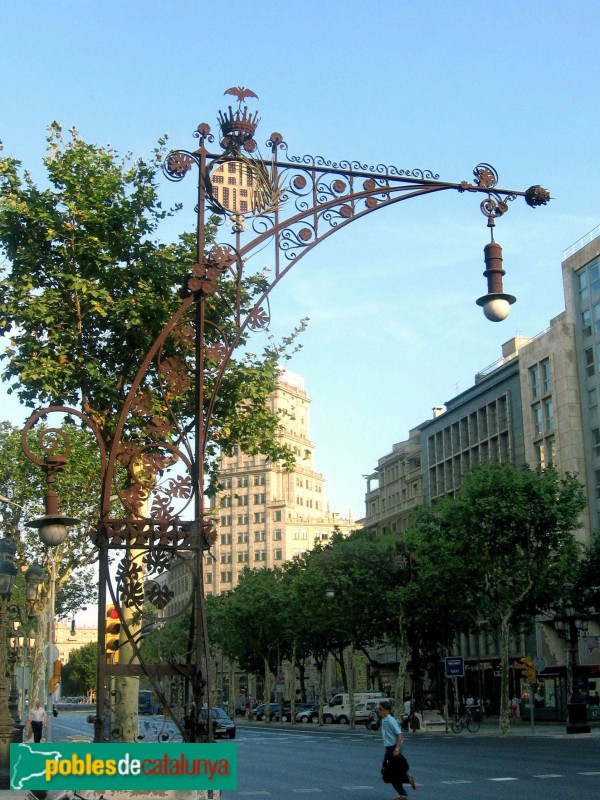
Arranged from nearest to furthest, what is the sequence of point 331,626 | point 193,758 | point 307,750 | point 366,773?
1. point 193,758
2. point 366,773
3. point 307,750
4. point 331,626

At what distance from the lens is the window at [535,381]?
6588 cm

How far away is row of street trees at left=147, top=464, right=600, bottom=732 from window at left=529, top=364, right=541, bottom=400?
44.5 ft

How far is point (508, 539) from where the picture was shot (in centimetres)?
4212

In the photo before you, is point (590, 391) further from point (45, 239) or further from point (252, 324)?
point (252, 324)

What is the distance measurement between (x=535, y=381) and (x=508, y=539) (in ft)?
85.7

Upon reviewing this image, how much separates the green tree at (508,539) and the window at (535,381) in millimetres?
22058

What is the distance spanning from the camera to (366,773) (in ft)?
79.4

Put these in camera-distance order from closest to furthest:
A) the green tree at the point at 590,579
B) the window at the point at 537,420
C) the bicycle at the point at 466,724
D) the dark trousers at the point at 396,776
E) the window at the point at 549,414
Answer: the dark trousers at the point at 396,776 → the bicycle at the point at 466,724 → the green tree at the point at 590,579 → the window at the point at 549,414 → the window at the point at 537,420

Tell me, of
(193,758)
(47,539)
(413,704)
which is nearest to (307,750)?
(413,704)

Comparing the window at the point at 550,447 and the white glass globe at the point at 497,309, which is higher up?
the window at the point at 550,447

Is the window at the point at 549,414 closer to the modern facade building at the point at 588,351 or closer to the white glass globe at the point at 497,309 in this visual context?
the modern facade building at the point at 588,351

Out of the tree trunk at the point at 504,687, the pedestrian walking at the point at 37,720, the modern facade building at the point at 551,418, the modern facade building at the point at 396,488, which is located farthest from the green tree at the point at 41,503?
the modern facade building at the point at 396,488

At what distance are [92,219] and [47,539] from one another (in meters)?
10.3

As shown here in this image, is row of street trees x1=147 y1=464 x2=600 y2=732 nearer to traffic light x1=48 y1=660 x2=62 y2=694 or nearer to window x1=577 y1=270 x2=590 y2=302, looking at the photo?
traffic light x1=48 y1=660 x2=62 y2=694
